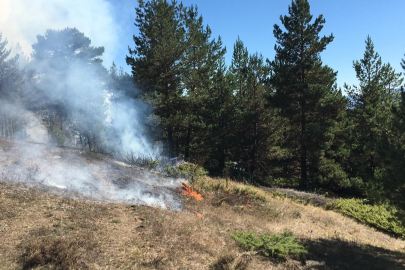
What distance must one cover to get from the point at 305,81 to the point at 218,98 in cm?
629

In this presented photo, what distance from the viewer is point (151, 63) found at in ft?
60.7

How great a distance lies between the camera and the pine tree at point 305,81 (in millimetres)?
17517

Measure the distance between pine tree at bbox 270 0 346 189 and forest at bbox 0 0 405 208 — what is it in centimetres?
7

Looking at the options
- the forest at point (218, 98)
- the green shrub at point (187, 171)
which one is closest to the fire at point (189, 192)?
the green shrub at point (187, 171)

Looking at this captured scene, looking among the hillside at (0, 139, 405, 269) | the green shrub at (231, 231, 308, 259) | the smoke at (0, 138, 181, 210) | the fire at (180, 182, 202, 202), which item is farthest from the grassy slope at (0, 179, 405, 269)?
the smoke at (0, 138, 181, 210)

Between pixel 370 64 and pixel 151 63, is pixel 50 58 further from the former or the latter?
pixel 370 64

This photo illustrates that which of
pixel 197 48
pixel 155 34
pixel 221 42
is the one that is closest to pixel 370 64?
pixel 221 42

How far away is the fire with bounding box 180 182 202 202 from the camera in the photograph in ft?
29.9

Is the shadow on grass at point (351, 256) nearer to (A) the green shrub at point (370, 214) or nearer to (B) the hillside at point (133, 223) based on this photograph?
(B) the hillside at point (133, 223)

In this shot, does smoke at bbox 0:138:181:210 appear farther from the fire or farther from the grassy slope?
the grassy slope

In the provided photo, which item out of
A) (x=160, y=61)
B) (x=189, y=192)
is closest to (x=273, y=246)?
(x=189, y=192)

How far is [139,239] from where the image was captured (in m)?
5.27

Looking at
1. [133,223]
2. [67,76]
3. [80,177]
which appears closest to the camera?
[133,223]

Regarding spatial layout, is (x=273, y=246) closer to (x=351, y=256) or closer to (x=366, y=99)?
(x=351, y=256)
